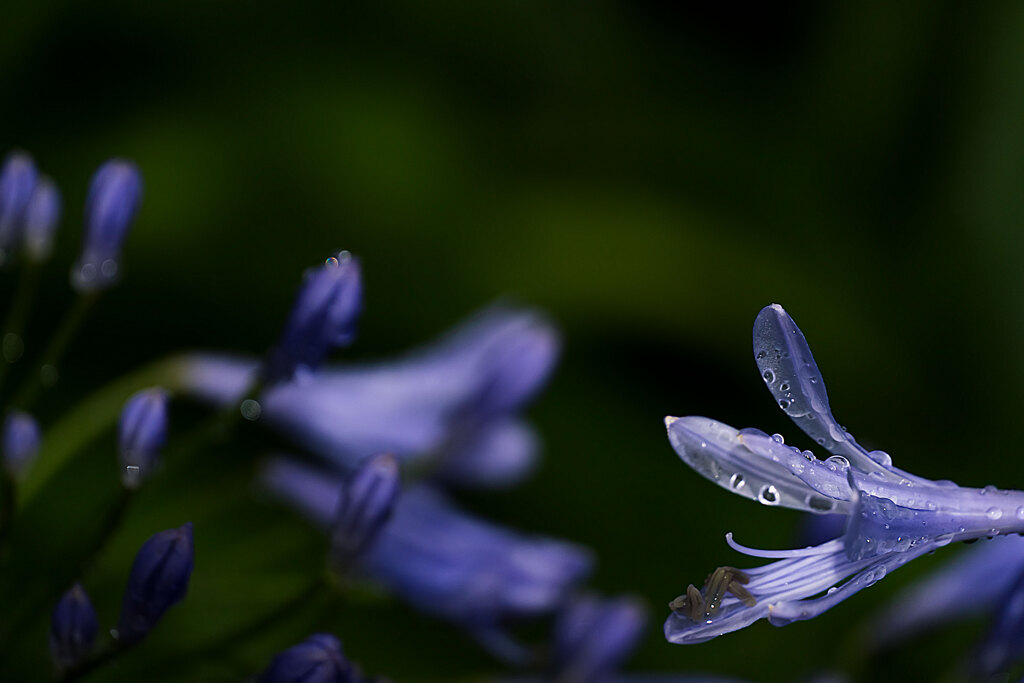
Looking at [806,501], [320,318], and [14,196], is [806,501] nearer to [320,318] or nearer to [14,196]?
[320,318]

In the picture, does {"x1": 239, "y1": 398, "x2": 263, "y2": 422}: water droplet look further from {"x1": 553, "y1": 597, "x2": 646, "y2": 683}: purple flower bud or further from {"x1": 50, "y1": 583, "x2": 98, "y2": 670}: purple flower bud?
{"x1": 553, "y1": 597, "x2": 646, "y2": 683}: purple flower bud

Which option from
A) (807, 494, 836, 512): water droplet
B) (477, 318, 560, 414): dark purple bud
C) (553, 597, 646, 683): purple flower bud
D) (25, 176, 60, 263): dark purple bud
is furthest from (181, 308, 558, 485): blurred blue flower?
(807, 494, 836, 512): water droplet

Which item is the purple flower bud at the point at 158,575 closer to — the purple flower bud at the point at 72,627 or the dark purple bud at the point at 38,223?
the purple flower bud at the point at 72,627

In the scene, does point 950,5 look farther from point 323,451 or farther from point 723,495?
point 323,451

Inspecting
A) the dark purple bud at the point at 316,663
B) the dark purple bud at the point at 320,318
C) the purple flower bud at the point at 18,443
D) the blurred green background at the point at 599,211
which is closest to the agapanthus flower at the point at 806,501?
the dark purple bud at the point at 316,663

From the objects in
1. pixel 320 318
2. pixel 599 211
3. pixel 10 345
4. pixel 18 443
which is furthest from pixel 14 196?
pixel 599 211

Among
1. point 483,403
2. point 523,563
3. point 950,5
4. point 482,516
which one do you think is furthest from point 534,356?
point 950,5
